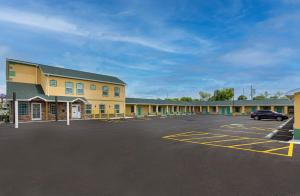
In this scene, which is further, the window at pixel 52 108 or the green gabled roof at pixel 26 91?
the window at pixel 52 108

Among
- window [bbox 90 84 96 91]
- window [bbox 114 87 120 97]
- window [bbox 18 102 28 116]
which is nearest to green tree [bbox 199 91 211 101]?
window [bbox 114 87 120 97]

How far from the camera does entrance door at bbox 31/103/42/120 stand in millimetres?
25672

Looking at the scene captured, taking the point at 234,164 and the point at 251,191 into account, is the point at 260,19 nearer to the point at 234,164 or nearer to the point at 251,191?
the point at 234,164

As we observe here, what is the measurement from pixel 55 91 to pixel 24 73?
4.81 m

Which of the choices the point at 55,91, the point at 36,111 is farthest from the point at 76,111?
the point at 36,111

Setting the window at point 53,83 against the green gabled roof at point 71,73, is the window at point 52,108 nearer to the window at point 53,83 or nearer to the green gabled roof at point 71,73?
the window at point 53,83

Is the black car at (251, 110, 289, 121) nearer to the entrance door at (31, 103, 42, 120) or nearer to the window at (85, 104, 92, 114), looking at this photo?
the window at (85, 104, 92, 114)

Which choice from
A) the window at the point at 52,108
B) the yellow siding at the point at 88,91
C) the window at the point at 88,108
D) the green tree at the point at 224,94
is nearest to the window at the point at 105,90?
the yellow siding at the point at 88,91

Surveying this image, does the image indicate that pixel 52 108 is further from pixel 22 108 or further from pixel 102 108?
pixel 102 108

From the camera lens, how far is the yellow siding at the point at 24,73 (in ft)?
87.4

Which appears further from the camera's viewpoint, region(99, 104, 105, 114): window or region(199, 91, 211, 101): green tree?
region(199, 91, 211, 101): green tree

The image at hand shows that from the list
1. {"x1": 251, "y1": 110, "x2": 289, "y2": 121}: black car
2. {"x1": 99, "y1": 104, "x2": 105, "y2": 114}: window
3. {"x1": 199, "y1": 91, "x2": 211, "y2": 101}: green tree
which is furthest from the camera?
{"x1": 199, "y1": 91, "x2": 211, "y2": 101}: green tree

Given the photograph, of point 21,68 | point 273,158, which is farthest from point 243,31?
point 21,68

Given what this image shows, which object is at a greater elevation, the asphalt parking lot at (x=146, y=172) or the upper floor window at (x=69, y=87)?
the upper floor window at (x=69, y=87)
